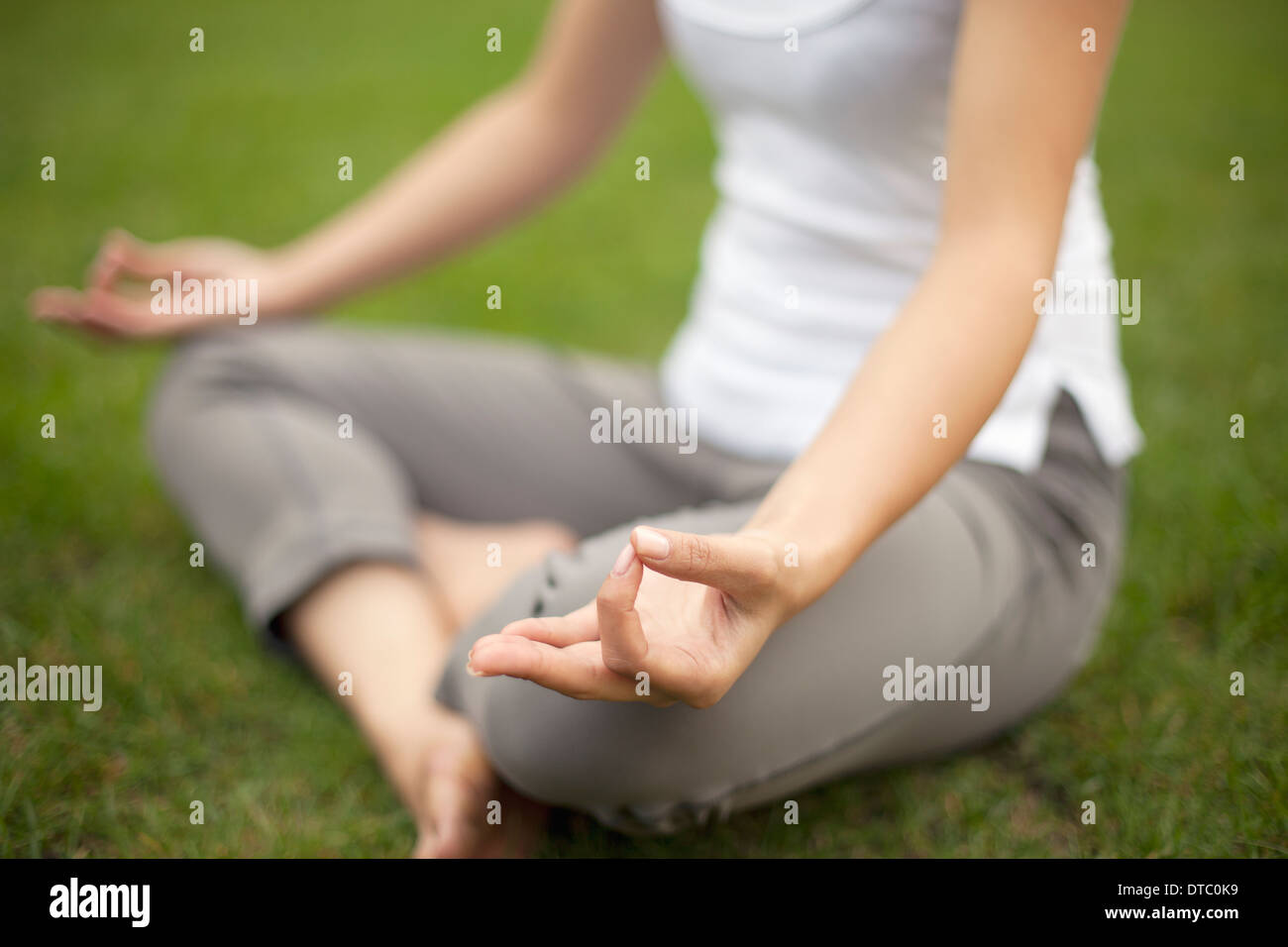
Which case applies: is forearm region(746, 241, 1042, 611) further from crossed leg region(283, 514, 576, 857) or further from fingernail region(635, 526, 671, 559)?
crossed leg region(283, 514, 576, 857)

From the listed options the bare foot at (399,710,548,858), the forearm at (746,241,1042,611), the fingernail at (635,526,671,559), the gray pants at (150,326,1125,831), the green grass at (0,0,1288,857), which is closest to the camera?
the fingernail at (635,526,671,559)

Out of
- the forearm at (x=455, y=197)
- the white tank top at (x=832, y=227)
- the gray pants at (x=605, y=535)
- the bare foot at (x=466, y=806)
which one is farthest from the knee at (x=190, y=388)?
the white tank top at (x=832, y=227)

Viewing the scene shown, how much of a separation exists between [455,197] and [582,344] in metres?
1.04

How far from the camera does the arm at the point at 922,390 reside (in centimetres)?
72

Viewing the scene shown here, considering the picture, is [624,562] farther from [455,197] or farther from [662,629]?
[455,197]

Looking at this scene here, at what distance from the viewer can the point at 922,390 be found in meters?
0.84

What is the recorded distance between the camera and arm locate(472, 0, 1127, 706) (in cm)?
72

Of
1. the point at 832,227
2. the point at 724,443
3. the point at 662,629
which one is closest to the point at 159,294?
the point at 724,443

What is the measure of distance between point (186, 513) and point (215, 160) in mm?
2661

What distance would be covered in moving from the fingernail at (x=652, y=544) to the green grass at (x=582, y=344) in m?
0.56

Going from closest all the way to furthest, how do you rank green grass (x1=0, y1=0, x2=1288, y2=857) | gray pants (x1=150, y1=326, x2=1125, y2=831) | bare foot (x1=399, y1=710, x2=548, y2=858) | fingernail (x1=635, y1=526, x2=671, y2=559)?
fingernail (x1=635, y1=526, x2=671, y2=559) < gray pants (x1=150, y1=326, x2=1125, y2=831) < bare foot (x1=399, y1=710, x2=548, y2=858) < green grass (x1=0, y1=0, x2=1288, y2=857)

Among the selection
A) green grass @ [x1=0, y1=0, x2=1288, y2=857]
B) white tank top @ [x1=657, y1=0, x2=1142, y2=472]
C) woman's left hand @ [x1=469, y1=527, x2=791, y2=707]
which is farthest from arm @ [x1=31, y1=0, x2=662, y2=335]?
woman's left hand @ [x1=469, y1=527, x2=791, y2=707]

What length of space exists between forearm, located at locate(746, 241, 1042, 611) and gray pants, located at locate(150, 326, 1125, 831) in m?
0.14
